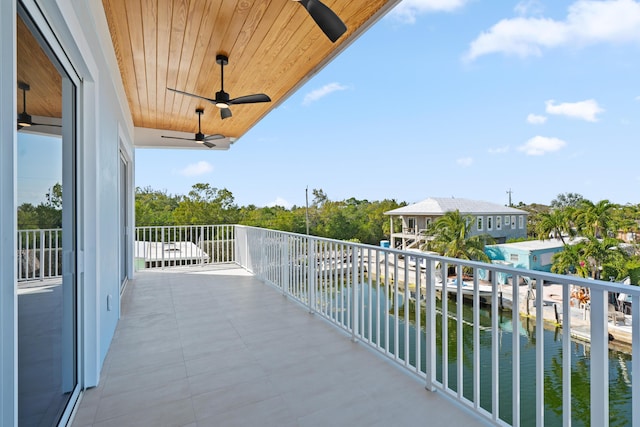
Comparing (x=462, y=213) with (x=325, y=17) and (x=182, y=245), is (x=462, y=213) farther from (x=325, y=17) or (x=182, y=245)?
(x=325, y=17)

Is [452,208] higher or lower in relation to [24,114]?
higher

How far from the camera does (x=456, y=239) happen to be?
1983cm

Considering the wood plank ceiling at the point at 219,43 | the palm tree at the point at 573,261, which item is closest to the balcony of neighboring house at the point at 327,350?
the wood plank ceiling at the point at 219,43

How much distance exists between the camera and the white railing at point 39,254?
118cm

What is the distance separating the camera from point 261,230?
5230 mm

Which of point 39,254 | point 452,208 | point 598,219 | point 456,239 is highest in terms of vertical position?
point 452,208

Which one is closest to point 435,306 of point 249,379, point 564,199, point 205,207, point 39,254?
point 249,379

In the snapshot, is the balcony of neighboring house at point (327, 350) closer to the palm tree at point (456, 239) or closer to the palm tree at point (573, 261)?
the palm tree at point (573, 261)

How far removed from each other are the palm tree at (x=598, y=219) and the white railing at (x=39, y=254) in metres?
25.5

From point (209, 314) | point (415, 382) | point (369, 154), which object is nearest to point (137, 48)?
point (209, 314)

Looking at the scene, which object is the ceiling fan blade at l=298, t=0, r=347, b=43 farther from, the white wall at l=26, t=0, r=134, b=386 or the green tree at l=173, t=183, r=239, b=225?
the green tree at l=173, t=183, r=239, b=225

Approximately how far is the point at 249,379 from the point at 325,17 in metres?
2.36

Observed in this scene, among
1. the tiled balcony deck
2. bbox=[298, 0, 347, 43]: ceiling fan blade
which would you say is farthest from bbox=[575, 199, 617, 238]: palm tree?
bbox=[298, 0, 347, 43]: ceiling fan blade

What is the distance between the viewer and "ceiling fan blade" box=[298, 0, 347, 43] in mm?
1886
